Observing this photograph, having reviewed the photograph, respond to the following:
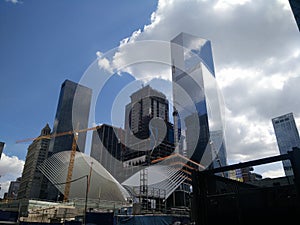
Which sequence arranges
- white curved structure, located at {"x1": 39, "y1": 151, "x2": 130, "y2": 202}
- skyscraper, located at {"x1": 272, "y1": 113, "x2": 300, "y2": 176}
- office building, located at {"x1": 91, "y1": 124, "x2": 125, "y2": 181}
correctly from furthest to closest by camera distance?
1. skyscraper, located at {"x1": 272, "y1": 113, "x2": 300, "y2": 176}
2. office building, located at {"x1": 91, "y1": 124, "x2": 125, "y2": 181}
3. white curved structure, located at {"x1": 39, "y1": 151, "x2": 130, "y2": 202}

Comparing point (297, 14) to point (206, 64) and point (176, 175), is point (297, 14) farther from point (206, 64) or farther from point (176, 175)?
point (206, 64)

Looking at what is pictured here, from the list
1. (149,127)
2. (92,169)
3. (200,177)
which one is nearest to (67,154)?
(92,169)

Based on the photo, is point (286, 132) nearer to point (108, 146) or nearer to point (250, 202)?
point (108, 146)

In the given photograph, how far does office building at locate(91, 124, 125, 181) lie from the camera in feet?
485

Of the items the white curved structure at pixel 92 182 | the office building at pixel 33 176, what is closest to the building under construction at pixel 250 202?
the white curved structure at pixel 92 182

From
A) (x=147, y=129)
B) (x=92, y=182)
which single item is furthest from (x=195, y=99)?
(x=92, y=182)

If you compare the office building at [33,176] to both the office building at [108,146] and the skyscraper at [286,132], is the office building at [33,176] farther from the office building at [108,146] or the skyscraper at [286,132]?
the skyscraper at [286,132]

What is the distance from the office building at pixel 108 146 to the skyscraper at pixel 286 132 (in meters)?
110

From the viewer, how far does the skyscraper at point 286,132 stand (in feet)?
498

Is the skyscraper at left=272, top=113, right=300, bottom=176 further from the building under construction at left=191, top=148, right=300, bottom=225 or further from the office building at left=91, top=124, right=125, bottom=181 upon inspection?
the building under construction at left=191, top=148, right=300, bottom=225

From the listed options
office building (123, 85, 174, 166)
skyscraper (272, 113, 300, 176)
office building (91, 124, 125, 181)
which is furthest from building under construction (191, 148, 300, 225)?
skyscraper (272, 113, 300, 176)

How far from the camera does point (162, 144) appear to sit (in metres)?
112

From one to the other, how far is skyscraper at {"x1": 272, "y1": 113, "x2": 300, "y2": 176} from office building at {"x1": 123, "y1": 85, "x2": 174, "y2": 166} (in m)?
84.5

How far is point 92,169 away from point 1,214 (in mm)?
52018
